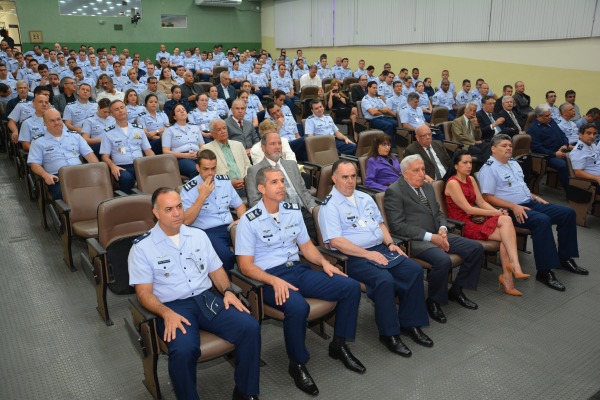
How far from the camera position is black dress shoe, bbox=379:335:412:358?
2.76 m

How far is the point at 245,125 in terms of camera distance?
215 inches

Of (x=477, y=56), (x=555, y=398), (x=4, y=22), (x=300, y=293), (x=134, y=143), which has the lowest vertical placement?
(x=555, y=398)

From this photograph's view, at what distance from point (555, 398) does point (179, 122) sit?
423cm

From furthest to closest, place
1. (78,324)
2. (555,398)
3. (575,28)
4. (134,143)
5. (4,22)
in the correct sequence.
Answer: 1. (4,22)
2. (575,28)
3. (134,143)
4. (78,324)
5. (555,398)

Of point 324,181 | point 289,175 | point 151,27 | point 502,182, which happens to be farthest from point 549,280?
point 151,27

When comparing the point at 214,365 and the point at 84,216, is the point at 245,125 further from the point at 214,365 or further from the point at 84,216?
the point at 214,365

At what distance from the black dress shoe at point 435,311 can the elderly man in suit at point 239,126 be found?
289 centimetres

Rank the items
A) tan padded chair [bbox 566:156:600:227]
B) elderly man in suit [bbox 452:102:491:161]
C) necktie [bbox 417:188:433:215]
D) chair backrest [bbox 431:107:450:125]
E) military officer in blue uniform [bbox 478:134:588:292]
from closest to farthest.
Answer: necktie [bbox 417:188:433:215], military officer in blue uniform [bbox 478:134:588:292], tan padded chair [bbox 566:156:600:227], elderly man in suit [bbox 452:102:491:161], chair backrest [bbox 431:107:450:125]

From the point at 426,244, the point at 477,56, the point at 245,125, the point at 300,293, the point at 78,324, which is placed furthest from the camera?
the point at 477,56

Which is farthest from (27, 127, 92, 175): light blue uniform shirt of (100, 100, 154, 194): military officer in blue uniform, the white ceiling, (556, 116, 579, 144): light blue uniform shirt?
the white ceiling

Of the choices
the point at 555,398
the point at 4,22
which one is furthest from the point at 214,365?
the point at 4,22

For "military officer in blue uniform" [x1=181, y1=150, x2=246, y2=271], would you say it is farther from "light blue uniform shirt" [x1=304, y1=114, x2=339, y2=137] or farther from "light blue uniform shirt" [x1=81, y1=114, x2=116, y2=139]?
"light blue uniform shirt" [x1=304, y1=114, x2=339, y2=137]

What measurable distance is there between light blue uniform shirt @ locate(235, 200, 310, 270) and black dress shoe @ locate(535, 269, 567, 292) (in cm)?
216

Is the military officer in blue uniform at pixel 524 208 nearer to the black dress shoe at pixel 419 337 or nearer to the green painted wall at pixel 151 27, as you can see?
the black dress shoe at pixel 419 337
